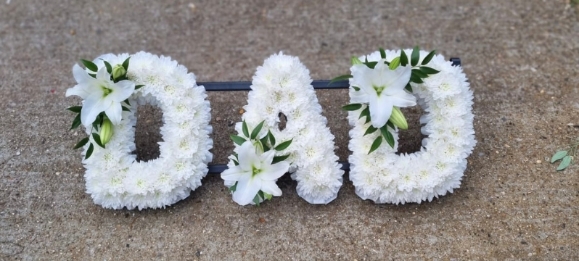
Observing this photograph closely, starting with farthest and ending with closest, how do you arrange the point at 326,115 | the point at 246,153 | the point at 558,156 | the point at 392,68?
the point at 326,115 → the point at 558,156 → the point at 392,68 → the point at 246,153

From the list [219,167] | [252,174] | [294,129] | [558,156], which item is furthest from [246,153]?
[558,156]

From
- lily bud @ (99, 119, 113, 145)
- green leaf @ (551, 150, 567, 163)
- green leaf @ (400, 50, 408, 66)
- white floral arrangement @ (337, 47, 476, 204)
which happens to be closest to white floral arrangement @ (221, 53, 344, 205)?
white floral arrangement @ (337, 47, 476, 204)

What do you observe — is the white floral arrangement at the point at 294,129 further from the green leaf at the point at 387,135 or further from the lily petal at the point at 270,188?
the green leaf at the point at 387,135

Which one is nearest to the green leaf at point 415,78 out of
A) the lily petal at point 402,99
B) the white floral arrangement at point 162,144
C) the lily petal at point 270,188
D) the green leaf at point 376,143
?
the lily petal at point 402,99

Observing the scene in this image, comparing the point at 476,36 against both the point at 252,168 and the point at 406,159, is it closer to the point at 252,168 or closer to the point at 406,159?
the point at 406,159

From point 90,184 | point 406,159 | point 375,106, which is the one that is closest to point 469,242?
point 406,159

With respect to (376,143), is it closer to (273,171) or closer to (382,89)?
(382,89)
